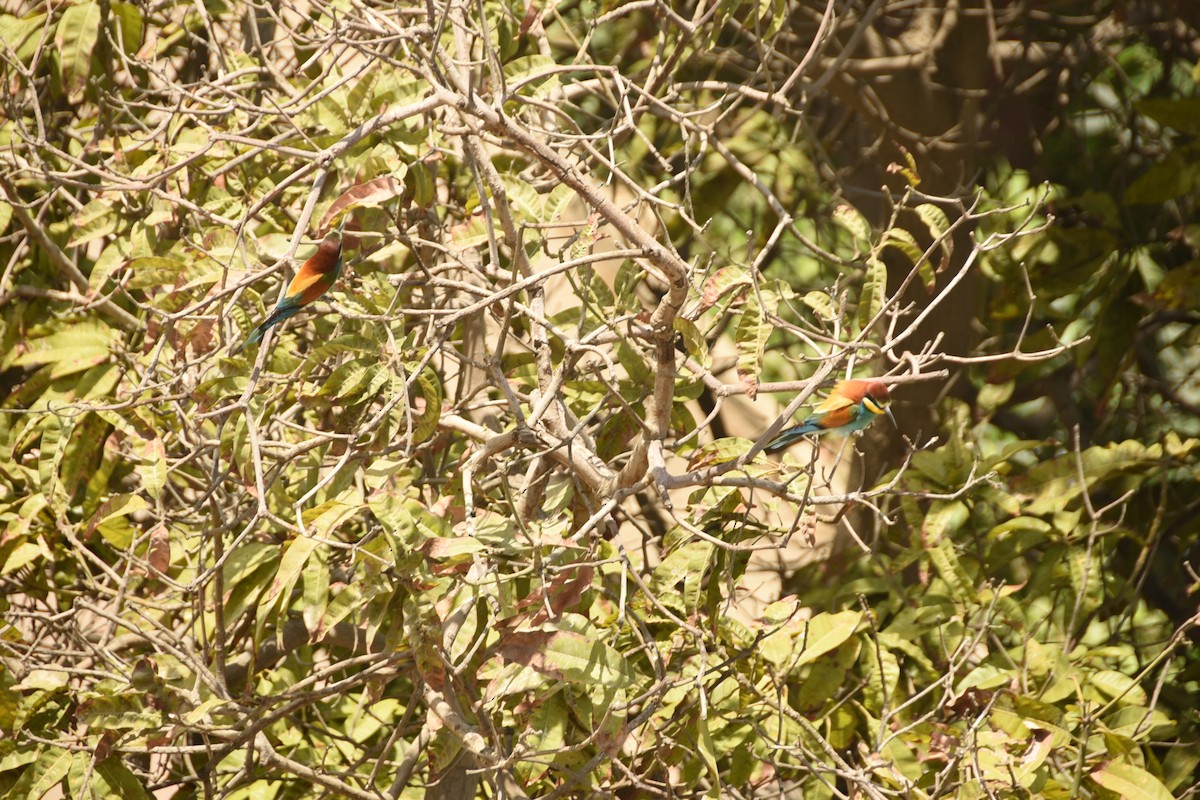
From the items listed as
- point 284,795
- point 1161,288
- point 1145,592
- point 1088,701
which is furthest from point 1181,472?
point 284,795

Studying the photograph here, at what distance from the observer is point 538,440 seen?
2010mm

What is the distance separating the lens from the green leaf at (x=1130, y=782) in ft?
7.62

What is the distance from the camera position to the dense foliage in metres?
1.99

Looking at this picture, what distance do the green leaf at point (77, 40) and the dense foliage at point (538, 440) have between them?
0.01m

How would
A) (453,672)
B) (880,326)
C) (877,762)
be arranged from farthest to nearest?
(880,326)
(877,762)
(453,672)

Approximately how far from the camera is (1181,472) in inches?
140

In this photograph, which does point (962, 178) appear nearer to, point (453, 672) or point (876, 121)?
point (876, 121)

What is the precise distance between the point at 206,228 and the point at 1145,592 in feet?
Result: 8.96

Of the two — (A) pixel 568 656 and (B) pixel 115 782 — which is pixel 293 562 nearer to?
(A) pixel 568 656

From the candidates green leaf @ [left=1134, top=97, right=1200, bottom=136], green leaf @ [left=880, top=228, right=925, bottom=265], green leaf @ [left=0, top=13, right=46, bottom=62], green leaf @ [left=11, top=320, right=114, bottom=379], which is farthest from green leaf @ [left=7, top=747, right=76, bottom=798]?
green leaf @ [left=1134, top=97, right=1200, bottom=136]

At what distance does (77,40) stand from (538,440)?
1.64 metres

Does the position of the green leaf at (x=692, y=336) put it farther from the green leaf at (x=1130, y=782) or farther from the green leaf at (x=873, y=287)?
the green leaf at (x=1130, y=782)

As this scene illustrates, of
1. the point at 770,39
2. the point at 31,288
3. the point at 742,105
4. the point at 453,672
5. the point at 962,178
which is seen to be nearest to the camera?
the point at 453,672

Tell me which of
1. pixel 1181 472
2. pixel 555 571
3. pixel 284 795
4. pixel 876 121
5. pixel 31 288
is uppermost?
pixel 876 121
